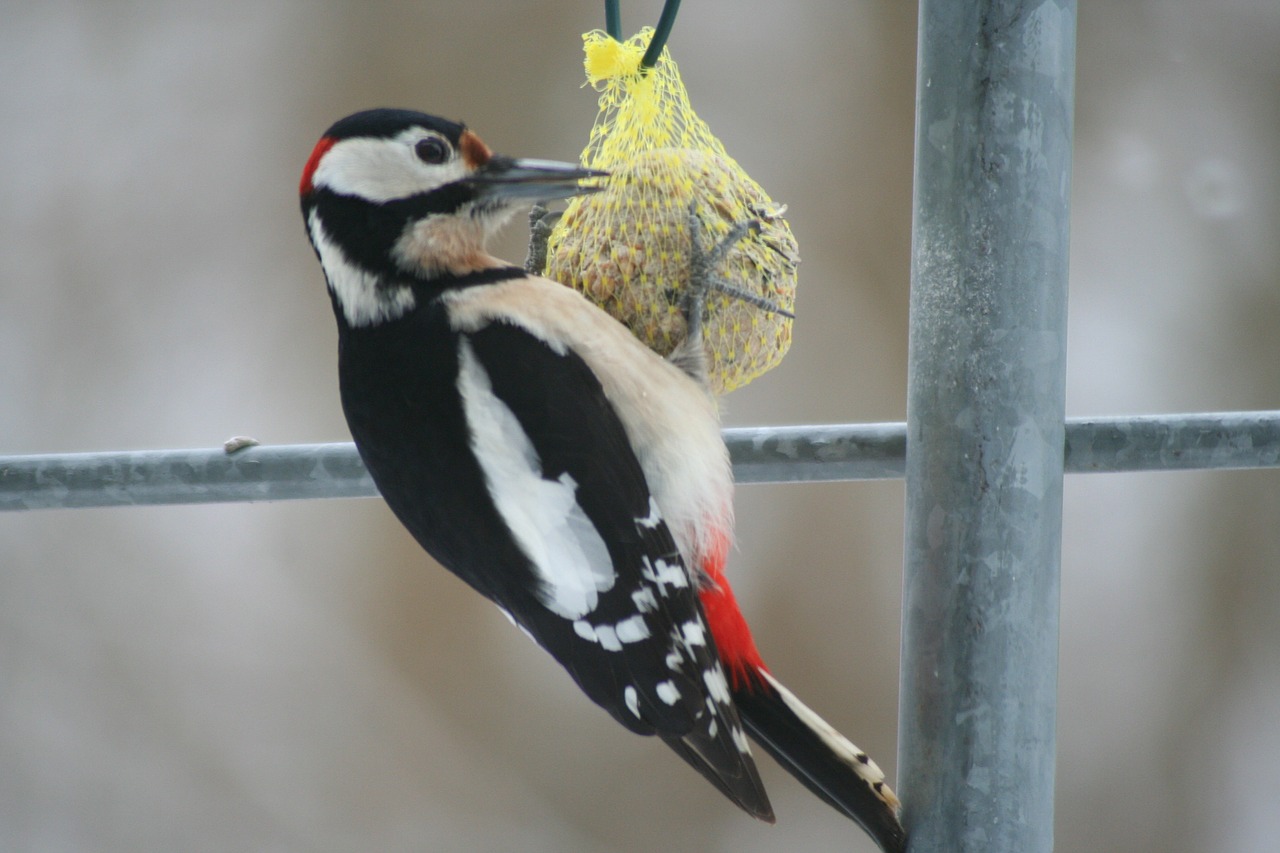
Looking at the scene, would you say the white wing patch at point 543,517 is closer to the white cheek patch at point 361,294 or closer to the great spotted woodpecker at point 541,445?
the great spotted woodpecker at point 541,445

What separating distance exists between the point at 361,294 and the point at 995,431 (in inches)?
27.2

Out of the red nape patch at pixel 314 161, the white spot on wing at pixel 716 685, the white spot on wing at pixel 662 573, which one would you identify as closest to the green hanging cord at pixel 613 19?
the red nape patch at pixel 314 161

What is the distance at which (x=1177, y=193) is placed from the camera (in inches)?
112

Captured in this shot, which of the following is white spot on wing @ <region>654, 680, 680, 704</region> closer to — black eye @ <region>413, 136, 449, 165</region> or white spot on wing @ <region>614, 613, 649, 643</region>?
white spot on wing @ <region>614, 613, 649, 643</region>

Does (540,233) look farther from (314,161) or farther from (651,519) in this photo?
(651,519)

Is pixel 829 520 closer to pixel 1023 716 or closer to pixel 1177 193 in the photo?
pixel 1177 193

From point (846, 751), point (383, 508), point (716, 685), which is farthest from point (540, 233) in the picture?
point (383, 508)

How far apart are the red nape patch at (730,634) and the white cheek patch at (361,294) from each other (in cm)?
44

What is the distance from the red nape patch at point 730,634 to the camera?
1255 mm

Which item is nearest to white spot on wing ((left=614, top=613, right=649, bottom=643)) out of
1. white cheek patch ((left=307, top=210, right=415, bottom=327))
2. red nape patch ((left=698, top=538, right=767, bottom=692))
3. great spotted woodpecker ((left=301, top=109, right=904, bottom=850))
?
great spotted woodpecker ((left=301, top=109, right=904, bottom=850))

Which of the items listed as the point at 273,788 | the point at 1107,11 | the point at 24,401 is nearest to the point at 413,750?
the point at 273,788

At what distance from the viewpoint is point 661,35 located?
1.17 m

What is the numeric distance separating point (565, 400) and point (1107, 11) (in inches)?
85.1

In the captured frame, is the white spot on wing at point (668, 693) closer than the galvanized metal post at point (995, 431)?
No
